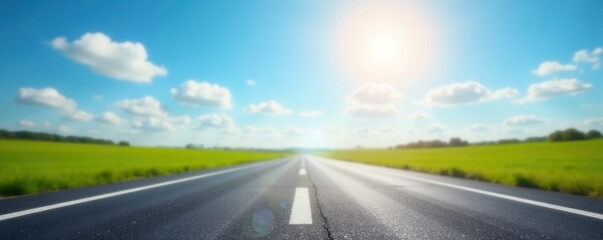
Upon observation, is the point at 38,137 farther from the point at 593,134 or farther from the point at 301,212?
the point at 593,134

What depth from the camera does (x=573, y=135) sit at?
58.3 m

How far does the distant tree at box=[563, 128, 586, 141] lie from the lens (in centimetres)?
5792

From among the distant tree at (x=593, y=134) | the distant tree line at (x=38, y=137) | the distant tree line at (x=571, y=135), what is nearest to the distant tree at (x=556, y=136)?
the distant tree line at (x=571, y=135)

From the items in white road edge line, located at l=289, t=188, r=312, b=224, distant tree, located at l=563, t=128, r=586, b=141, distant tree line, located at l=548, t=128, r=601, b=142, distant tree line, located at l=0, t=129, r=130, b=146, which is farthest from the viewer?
distant tree line, located at l=0, t=129, r=130, b=146

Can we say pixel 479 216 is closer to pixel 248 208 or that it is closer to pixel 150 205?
pixel 248 208

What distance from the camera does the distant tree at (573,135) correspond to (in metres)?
57.9

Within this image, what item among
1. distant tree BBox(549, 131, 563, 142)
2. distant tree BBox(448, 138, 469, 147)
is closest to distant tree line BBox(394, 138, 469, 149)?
distant tree BBox(448, 138, 469, 147)

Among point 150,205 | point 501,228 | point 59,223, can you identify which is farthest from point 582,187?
point 59,223

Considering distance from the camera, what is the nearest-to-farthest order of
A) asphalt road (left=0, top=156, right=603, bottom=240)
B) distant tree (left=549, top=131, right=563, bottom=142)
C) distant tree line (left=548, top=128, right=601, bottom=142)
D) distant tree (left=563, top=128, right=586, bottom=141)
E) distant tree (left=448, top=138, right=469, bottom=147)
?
asphalt road (left=0, top=156, right=603, bottom=240), distant tree (left=563, top=128, right=586, bottom=141), distant tree line (left=548, top=128, right=601, bottom=142), distant tree (left=549, top=131, right=563, bottom=142), distant tree (left=448, top=138, right=469, bottom=147)

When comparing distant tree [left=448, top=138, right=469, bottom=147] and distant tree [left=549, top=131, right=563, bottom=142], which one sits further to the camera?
distant tree [left=448, top=138, right=469, bottom=147]

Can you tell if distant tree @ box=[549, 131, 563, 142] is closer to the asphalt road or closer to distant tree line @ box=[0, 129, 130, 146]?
the asphalt road

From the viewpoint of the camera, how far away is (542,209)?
4.06 m

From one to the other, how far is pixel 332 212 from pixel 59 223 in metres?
3.32

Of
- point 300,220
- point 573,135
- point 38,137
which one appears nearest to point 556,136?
point 573,135
